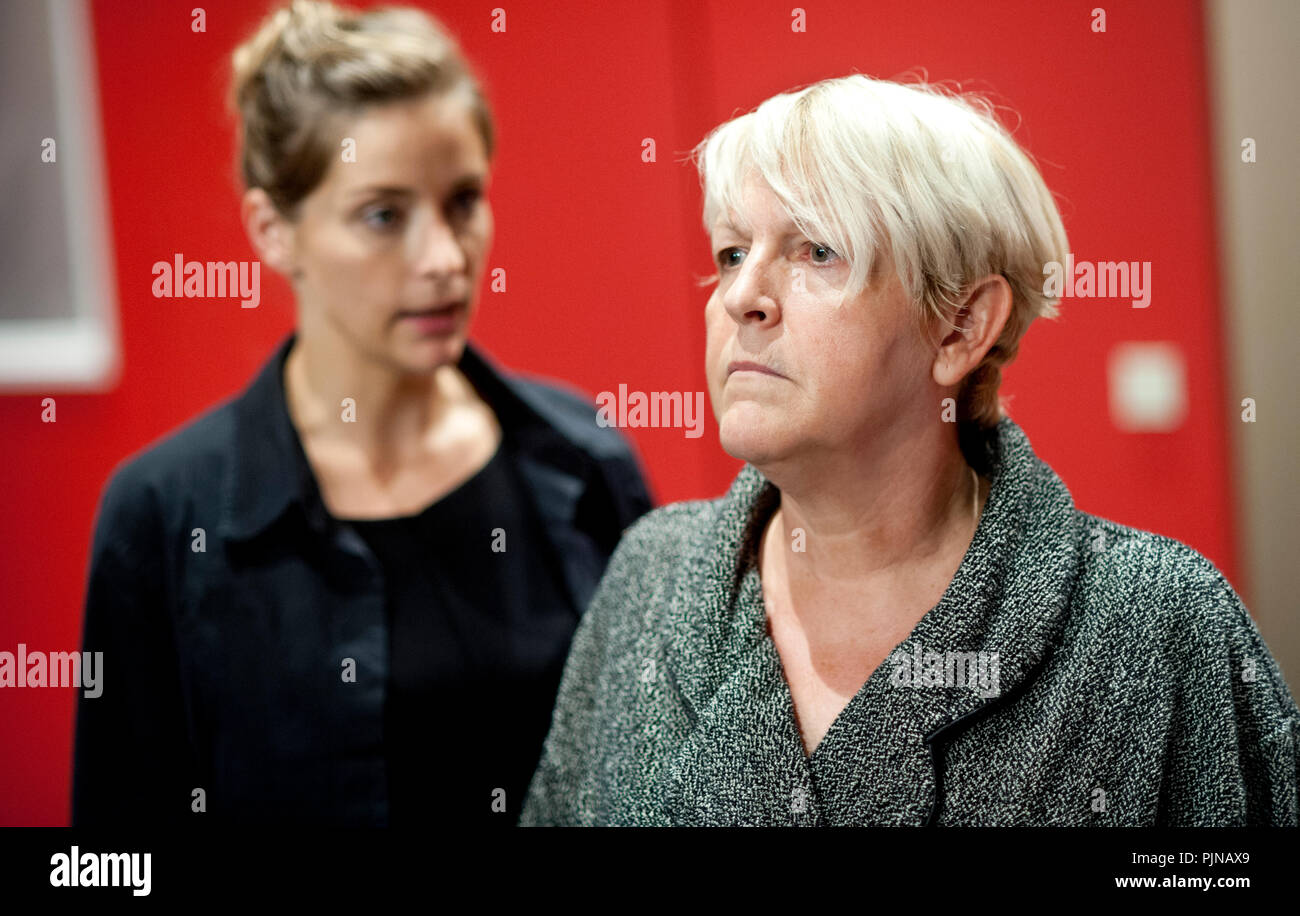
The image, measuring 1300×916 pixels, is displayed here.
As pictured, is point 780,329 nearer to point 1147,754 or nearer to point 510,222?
point 510,222

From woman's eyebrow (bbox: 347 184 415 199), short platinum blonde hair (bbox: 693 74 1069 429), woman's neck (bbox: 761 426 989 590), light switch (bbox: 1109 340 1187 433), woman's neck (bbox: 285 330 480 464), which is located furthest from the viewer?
light switch (bbox: 1109 340 1187 433)

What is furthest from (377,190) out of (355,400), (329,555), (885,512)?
(885,512)

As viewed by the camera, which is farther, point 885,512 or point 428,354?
point 428,354

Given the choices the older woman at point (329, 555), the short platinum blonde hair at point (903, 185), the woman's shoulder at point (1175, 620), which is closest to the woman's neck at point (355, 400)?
the older woman at point (329, 555)

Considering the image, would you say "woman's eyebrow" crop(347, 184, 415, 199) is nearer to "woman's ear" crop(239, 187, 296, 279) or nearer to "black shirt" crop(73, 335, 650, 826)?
"woman's ear" crop(239, 187, 296, 279)

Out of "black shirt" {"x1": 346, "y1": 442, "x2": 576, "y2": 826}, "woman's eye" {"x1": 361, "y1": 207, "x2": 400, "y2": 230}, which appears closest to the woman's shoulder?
"black shirt" {"x1": 346, "y1": 442, "x2": 576, "y2": 826}

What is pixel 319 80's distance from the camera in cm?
151

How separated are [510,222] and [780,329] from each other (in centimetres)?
55

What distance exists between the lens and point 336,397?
166 centimetres

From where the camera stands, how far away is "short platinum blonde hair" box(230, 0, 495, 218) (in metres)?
1.52

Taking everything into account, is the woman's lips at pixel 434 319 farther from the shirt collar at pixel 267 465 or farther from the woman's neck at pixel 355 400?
the shirt collar at pixel 267 465

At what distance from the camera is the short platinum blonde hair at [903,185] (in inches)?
51.5

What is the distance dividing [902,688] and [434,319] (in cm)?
85

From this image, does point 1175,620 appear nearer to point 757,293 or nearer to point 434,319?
point 757,293
